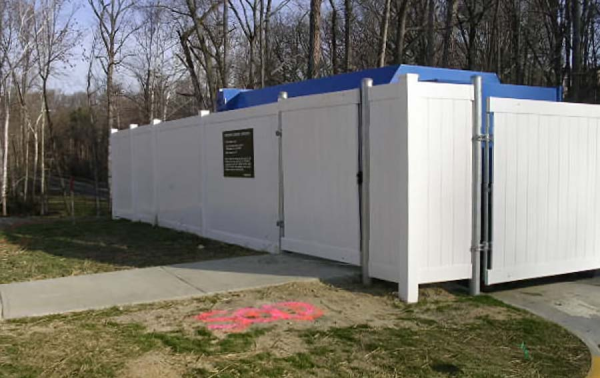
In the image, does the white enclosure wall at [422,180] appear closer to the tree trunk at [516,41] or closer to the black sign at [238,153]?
the black sign at [238,153]

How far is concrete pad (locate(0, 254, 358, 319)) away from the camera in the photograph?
588 centimetres

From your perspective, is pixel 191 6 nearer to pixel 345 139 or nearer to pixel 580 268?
pixel 345 139

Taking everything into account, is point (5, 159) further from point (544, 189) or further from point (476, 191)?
point (544, 189)

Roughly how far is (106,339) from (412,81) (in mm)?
3833

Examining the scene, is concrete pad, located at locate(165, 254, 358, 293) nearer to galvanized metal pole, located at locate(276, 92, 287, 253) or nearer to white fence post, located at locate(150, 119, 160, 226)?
galvanized metal pole, located at locate(276, 92, 287, 253)

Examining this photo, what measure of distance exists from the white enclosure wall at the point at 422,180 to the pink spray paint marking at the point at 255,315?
1.14 meters

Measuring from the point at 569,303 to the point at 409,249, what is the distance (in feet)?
6.40

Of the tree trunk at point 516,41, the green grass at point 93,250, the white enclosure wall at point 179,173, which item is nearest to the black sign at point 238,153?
the white enclosure wall at point 179,173

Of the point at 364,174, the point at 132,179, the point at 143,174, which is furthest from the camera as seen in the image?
the point at 132,179

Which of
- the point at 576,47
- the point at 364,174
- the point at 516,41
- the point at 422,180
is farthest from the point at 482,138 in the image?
the point at 516,41

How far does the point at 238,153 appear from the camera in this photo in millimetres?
9383

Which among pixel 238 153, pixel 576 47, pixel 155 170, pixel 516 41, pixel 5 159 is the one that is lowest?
pixel 155 170

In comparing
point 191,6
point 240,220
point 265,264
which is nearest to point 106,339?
point 265,264

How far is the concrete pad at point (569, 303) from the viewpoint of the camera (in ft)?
17.3
